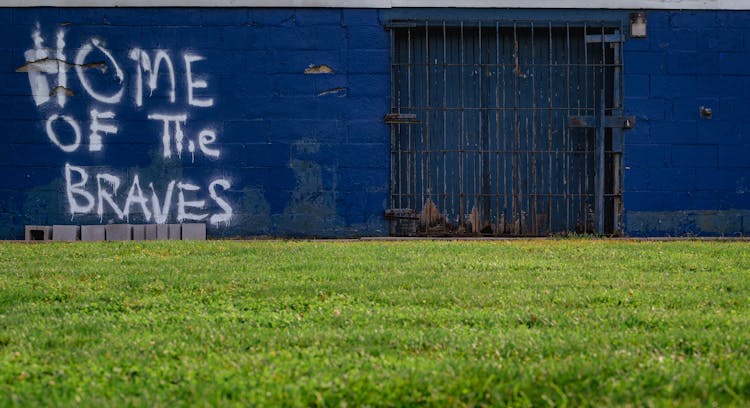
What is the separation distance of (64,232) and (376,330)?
713cm

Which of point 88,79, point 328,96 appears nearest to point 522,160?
point 328,96

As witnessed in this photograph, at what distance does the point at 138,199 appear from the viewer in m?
10.7

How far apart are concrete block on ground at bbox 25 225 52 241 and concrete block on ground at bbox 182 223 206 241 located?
1.64m

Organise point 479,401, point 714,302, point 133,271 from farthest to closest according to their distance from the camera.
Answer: point 133,271 < point 714,302 < point 479,401

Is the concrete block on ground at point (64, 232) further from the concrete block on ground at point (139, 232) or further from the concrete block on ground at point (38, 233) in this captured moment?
the concrete block on ground at point (139, 232)

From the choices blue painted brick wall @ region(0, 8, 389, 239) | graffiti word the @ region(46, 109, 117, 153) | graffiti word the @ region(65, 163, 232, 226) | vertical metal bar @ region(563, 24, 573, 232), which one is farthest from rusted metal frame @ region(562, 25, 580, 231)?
graffiti word the @ region(46, 109, 117, 153)

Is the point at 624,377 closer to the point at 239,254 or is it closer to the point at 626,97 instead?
the point at 239,254

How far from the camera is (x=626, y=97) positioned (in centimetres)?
1077

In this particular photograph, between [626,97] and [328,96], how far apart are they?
366cm

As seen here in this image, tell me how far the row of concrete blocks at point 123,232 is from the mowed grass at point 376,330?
9.23ft

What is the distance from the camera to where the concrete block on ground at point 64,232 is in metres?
10.5

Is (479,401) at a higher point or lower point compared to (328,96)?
lower

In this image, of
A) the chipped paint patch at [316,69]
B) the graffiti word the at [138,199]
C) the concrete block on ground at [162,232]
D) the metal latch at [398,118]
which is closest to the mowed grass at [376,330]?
the concrete block on ground at [162,232]

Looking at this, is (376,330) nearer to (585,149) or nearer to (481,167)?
(481,167)
